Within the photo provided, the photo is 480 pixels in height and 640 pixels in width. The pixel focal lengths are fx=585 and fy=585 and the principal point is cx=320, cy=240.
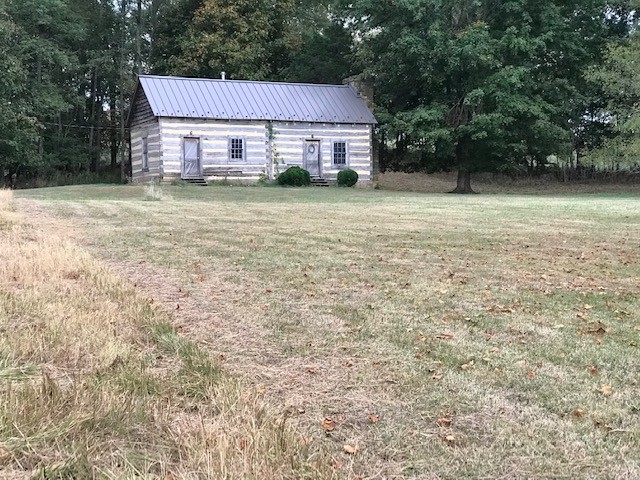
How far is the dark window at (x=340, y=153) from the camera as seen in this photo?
90.7 ft

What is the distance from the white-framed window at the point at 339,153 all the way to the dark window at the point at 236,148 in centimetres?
436

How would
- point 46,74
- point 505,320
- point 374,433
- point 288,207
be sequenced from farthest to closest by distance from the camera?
point 46,74 → point 288,207 → point 505,320 → point 374,433

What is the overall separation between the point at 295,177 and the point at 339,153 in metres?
3.35

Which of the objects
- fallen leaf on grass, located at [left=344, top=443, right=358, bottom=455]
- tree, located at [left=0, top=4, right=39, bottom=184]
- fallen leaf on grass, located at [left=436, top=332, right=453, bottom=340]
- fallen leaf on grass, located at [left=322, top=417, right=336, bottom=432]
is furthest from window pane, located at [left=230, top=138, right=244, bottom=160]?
fallen leaf on grass, located at [left=344, top=443, right=358, bottom=455]

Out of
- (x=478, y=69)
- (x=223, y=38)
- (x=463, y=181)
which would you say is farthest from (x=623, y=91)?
(x=223, y=38)

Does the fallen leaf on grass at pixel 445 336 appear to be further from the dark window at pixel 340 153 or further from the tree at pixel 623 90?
the tree at pixel 623 90

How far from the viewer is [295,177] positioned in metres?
25.4

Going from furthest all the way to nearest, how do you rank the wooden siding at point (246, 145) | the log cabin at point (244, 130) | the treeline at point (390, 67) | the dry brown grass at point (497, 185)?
1. the dry brown grass at point (497, 185)
2. the treeline at point (390, 67)
3. the log cabin at point (244, 130)
4. the wooden siding at point (246, 145)

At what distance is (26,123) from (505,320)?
92.2ft

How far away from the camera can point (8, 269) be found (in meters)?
5.21

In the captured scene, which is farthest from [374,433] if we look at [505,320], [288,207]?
[288,207]

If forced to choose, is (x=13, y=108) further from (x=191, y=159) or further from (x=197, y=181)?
(x=197, y=181)

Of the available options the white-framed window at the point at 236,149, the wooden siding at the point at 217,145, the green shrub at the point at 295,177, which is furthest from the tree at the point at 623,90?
the white-framed window at the point at 236,149

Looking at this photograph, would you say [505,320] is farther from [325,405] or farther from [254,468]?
[254,468]
